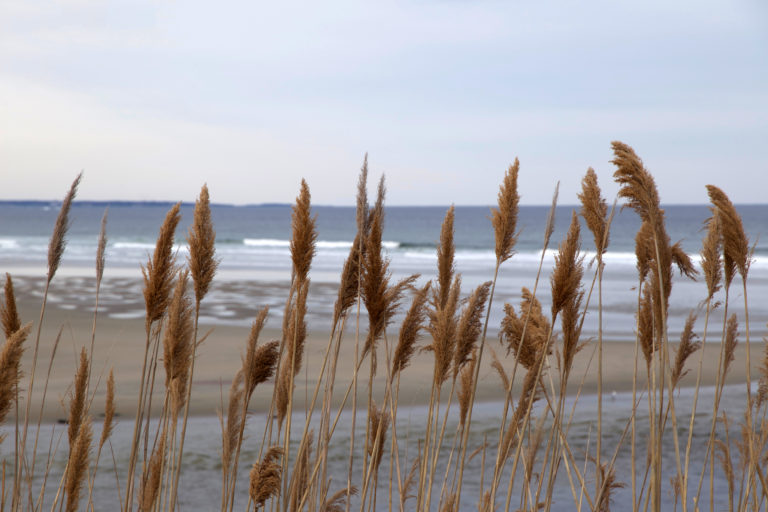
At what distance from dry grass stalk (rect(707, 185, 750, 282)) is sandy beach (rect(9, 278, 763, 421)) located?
183 inches

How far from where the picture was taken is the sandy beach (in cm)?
916

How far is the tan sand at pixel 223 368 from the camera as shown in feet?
29.9

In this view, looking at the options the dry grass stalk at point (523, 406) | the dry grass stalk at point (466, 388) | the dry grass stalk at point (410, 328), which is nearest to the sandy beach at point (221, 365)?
the dry grass stalk at point (466, 388)

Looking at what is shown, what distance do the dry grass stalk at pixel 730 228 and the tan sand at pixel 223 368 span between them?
16.7 feet

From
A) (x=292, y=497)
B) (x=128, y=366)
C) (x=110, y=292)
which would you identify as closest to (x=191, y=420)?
(x=128, y=366)

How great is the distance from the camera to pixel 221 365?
1091cm

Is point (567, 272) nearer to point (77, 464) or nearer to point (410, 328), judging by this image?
point (410, 328)

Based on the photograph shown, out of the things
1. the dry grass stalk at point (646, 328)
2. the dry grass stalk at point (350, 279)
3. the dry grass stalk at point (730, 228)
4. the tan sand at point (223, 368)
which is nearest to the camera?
the dry grass stalk at point (730, 228)

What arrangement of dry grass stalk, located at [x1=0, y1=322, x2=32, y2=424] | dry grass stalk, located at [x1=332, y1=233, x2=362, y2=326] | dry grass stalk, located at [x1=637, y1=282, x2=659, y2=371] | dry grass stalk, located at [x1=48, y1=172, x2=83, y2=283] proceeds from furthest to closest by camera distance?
dry grass stalk, located at [x1=637, y1=282, x2=659, y2=371] < dry grass stalk, located at [x1=48, y1=172, x2=83, y2=283] < dry grass stalk, located at [x1=332, y1=233, x2=362, y2=326] < dry grass stalk, located at [x1=0, y1=322, x2=32, y2=424]

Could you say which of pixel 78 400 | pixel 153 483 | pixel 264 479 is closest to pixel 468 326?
pixel 264 479

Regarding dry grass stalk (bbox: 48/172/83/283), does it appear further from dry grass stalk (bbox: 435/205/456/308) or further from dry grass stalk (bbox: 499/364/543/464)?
dry grass stalk (bbox: 499/364/543/464)

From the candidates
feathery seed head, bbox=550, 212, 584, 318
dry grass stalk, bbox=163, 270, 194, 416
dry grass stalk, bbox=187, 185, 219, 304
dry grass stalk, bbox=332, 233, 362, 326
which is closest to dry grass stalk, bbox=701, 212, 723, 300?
feathery seed head, bbox=550, 212, 584, 318

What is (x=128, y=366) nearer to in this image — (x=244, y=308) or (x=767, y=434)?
(x=244, y=308)

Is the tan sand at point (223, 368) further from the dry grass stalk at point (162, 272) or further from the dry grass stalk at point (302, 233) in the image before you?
the dry grass stalk at point (162, 272)
